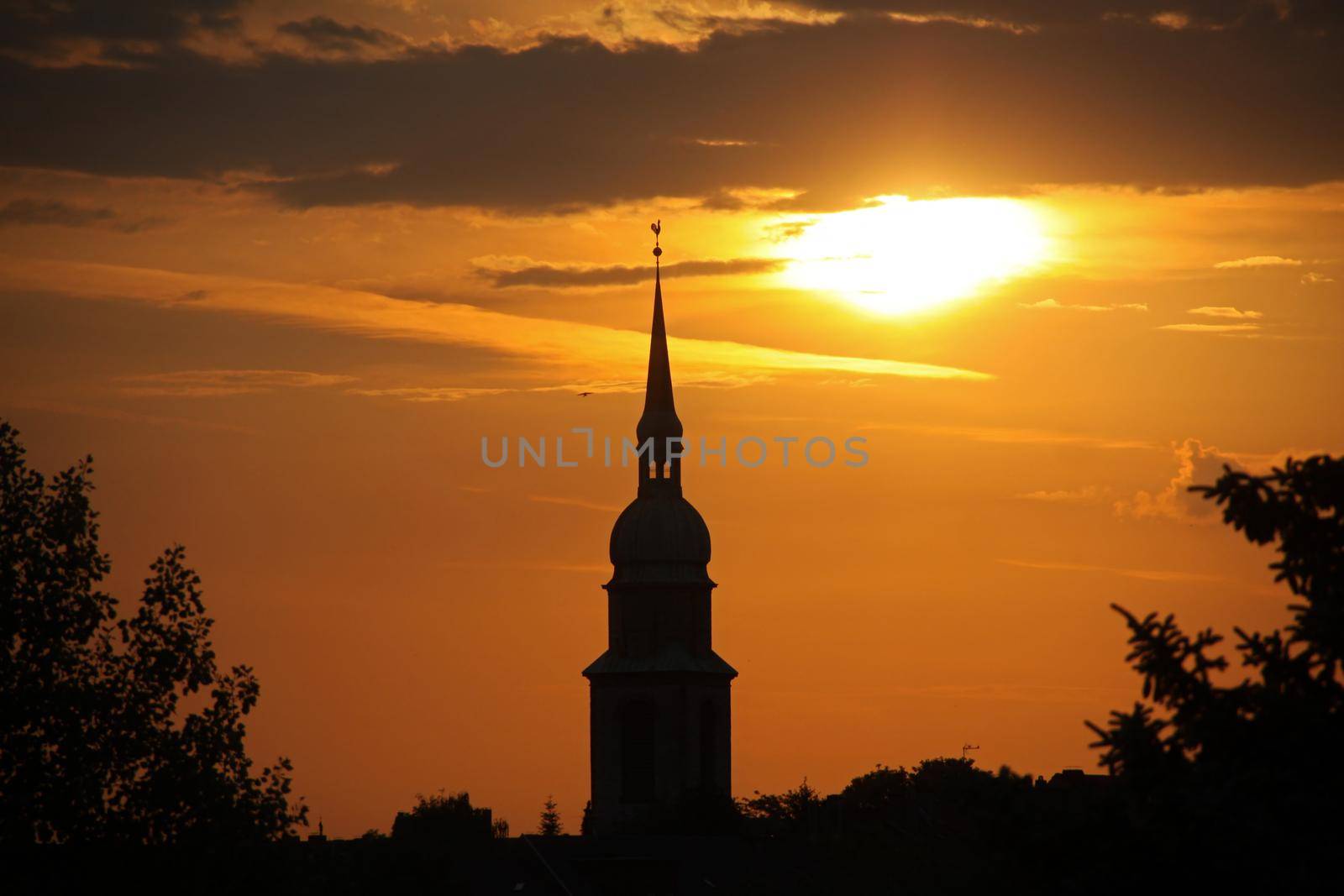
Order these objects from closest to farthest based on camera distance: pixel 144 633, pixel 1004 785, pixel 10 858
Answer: pixel 1004 785
pixel 10 858
pixel 144 633

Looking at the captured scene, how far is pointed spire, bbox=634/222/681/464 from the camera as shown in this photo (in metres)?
121

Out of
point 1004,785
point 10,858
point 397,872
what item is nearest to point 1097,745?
point 1004,785

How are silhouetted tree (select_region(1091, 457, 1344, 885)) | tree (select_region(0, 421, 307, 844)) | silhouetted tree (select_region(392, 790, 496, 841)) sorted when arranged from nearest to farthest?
1. silhouetted tree (select_region(1091, 457, 1344, 885))
2. tree (select_region(0, 421, 307, 844))
3. silhouetted tree (select_region(392, 790, 496, 841))

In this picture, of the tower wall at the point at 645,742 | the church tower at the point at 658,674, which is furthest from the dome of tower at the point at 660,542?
the tower wall at the point at 645,742

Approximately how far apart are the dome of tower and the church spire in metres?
1.35

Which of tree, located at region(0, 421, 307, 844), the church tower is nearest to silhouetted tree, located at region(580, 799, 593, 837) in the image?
the church tower

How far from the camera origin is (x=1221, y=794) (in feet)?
A: 68.1

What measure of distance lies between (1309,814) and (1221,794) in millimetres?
742

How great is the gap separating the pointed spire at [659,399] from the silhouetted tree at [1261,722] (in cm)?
9774

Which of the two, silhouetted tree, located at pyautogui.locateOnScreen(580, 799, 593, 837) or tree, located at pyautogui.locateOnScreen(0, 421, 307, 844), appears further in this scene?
silhouetted tree, located at pyautogui.locateOnScreen(580, 799, 593, 837)

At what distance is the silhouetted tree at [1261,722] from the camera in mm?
20766

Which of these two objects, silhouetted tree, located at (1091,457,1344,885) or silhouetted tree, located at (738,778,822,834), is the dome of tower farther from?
silhouetted tree, located at (1091,457,1344,885)

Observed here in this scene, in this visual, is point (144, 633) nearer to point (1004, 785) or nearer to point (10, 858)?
point (10, 858)

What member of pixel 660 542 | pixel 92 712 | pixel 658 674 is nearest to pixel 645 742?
pixel 658 674
